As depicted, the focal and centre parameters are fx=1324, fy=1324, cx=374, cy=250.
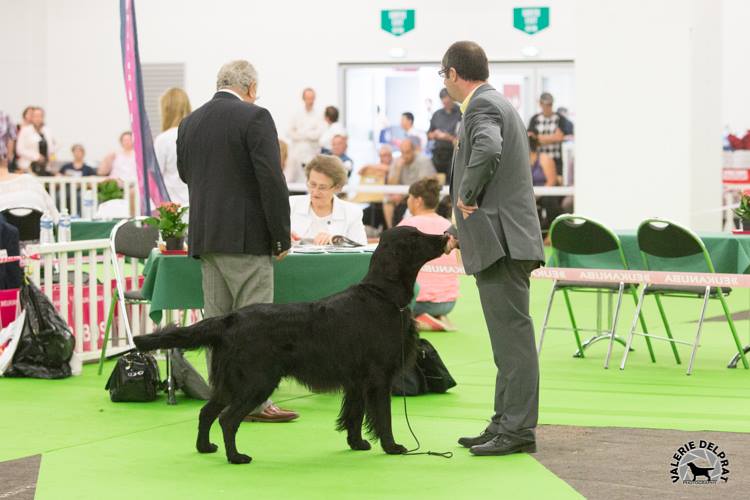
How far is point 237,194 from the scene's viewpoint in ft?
17.6

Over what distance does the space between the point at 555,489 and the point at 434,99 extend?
1329cm

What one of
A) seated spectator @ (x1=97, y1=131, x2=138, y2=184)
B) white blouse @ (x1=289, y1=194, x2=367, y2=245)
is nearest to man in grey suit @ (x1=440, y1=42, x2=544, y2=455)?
white blouse @ (x1=289, y1=194, x2=367, y2=245)

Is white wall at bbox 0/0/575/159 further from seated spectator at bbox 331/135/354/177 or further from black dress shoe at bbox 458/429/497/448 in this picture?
black dress shoe at bbox 458/429/497/448

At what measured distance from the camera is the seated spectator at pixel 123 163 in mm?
16812

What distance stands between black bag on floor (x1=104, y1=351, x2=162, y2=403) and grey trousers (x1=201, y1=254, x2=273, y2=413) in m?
0.68

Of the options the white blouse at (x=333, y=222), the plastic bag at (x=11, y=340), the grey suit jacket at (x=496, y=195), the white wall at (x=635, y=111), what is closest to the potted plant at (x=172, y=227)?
the white blouse at (x=333, y=222)

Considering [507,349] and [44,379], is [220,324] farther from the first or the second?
[44,379]

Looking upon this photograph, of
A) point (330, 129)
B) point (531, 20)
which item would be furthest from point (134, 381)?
point (531, 20)

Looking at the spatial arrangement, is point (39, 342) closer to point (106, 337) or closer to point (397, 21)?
point (106, 337)

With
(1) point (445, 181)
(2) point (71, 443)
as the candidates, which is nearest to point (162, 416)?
(2) point (71, 443)

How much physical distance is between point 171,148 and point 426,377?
7.96 ft

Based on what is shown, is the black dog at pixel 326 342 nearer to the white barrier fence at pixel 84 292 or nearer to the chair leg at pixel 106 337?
the chair leg at pixel 106 337

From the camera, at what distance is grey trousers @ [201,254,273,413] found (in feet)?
17.9

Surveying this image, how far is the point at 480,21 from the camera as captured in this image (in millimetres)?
17453
